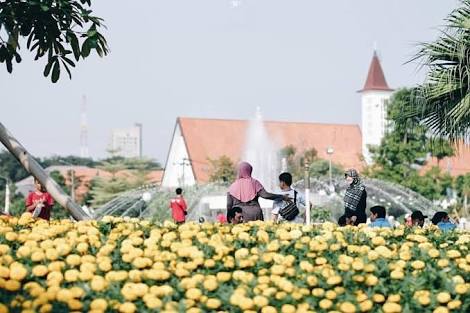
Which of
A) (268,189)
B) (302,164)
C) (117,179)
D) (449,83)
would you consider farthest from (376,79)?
(449,83)

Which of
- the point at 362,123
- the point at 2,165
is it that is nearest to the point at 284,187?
the point at 2,165

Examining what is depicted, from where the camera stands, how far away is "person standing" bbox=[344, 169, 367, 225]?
12.7 metres

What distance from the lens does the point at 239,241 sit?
692 cm

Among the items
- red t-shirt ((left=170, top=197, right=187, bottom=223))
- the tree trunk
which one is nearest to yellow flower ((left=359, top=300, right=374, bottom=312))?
the tree trunk

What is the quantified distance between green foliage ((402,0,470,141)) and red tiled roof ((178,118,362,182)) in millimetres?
81162

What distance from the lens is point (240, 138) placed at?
104 meters

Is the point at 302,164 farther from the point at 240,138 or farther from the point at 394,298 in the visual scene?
the point at 394,298

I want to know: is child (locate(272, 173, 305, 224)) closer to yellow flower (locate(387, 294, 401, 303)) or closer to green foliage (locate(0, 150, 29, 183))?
yellow flower (locate(387, 294, 401, 303))

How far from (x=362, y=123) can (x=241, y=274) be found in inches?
4501

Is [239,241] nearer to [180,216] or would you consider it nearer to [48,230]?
[48,230]

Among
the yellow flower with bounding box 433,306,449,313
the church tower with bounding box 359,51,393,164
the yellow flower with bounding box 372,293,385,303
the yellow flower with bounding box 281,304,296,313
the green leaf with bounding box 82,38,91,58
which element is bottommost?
the yellow flower with bounding box 433,306,449,313

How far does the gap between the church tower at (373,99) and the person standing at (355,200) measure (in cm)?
10110

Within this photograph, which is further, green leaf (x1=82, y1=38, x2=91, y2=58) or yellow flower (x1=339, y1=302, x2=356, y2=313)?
green leaf (x1=82, y1=38, x2=91, y2=58)

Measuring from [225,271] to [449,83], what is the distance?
26.5 feet
